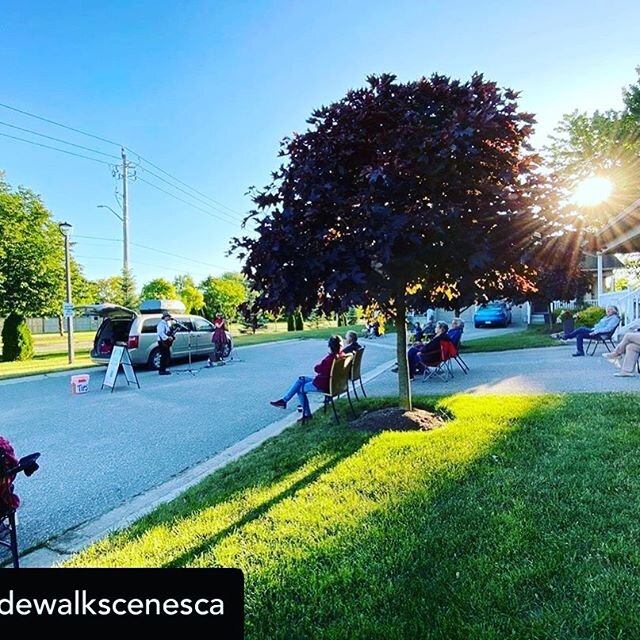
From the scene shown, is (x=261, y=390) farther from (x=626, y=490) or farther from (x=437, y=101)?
(x=626, y=490)

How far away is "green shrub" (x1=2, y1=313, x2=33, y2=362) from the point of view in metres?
19.6

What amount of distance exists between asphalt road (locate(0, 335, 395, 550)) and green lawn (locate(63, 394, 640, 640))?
3.15 ft

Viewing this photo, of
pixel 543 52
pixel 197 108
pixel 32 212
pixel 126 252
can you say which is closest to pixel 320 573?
pixel 543 52

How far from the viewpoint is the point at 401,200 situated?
4.66 m

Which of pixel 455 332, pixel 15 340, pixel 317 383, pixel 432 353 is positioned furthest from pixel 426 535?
pixel 15 340

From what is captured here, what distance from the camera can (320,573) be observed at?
253 cm

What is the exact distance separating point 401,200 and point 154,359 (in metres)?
10.9

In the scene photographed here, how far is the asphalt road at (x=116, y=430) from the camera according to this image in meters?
4.30

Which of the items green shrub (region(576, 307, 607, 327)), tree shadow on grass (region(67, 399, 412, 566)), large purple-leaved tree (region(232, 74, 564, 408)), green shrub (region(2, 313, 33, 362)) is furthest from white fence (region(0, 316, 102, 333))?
large purple-leaved tree (region(232, 74, 564, 408))

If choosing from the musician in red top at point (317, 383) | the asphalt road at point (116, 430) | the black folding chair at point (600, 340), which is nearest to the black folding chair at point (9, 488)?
the asphalt road at point (116, 430)

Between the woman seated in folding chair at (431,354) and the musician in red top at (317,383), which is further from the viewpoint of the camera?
the woman seated in folding chair at (431,354)

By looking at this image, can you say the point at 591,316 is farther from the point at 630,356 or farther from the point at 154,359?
the point at 154,359

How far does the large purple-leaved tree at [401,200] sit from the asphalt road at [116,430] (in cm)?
233

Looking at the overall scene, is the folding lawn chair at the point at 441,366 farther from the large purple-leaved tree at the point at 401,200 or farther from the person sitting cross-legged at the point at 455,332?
the large purple-leaved tree at the point at 401,200
